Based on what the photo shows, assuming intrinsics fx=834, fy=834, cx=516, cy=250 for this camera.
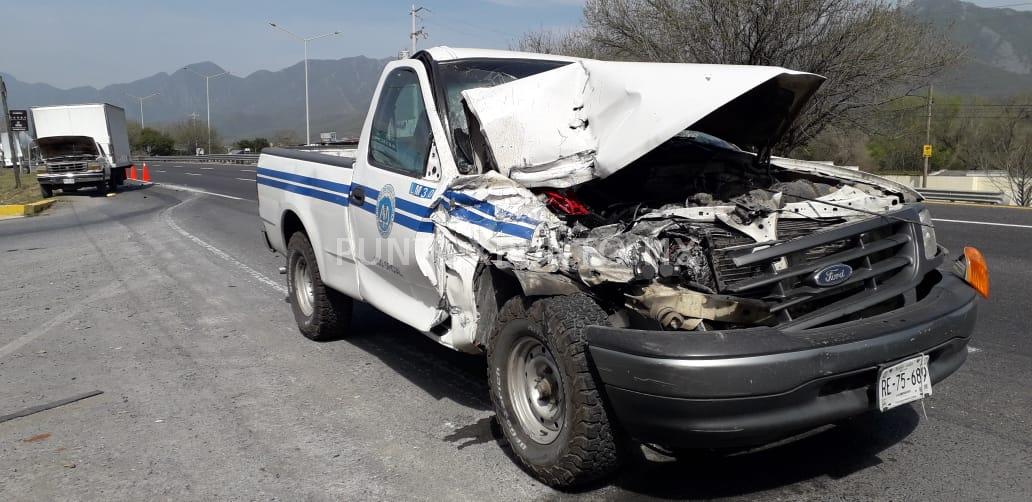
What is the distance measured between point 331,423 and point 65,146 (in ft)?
91.0

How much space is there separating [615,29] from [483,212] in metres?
23.3

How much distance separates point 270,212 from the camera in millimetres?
7184

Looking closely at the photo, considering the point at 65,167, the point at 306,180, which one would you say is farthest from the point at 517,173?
the point at 65,167

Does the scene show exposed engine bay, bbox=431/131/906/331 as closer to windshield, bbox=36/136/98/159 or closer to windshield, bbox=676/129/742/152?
windshield, bbox=676/129/742/152

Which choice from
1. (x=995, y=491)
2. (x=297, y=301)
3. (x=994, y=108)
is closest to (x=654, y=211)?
(x=995, y=491)

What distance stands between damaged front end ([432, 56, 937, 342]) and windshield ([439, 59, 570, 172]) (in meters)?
0.10

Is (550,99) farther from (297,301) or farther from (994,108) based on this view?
(994,108)

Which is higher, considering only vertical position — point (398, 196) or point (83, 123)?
point (398, 196)

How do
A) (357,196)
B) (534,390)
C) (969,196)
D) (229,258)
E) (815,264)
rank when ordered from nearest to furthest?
(815,264) → (534,390) → (357,196) → (229,258) → (969,196)

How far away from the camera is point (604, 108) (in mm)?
4266

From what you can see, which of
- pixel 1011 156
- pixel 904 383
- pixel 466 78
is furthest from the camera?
pixel 1011 156

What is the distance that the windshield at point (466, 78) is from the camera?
4.70m

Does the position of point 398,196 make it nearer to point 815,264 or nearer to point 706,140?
point 706,140

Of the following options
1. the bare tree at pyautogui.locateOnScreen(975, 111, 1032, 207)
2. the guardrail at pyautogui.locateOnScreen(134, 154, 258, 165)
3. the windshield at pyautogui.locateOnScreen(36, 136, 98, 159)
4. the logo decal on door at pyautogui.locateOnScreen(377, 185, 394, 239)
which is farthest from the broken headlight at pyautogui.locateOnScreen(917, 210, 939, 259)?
the guardrail at pyautogui.locateOnScreen(134, 154, 258, 165)
